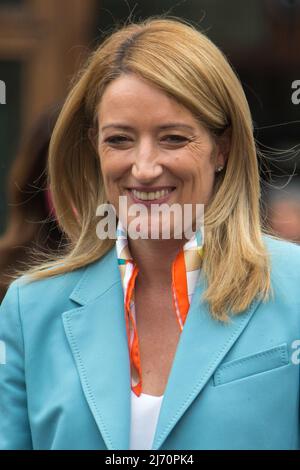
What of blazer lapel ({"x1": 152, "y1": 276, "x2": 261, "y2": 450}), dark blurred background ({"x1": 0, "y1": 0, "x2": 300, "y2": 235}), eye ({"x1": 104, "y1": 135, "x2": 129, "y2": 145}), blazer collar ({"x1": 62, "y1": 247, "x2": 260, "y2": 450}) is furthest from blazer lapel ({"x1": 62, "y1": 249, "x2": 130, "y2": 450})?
dark blurred background ({"x1": 0, "y1": 0, "x2": 300, "y2": 235})

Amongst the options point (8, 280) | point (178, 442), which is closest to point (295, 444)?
point (178, 442)

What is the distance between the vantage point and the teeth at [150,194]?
2043 mm

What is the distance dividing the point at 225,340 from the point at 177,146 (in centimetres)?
44

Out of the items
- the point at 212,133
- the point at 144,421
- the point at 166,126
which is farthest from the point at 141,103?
the point at 144,421

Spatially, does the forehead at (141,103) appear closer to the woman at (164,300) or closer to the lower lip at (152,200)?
the woman at (164,300)

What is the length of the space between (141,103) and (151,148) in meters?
0.10

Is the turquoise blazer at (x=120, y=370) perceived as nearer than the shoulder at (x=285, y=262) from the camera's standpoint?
Yes

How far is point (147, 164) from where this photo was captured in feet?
6.56

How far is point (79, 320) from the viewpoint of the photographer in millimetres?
2105

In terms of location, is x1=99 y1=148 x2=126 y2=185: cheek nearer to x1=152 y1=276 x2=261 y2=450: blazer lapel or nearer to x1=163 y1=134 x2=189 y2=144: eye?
x1=163 y1=134 x2=189 y2=144: eye

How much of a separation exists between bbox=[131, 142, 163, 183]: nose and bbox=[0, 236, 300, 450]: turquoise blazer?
276 millimetres

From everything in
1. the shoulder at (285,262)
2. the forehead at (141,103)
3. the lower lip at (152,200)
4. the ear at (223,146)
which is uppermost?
the forehead at (141,103)

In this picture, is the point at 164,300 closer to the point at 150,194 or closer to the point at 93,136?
the point at 150,194

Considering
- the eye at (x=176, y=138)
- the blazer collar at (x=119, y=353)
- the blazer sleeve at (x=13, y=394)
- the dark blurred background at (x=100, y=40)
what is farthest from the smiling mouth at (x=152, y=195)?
the dark blurred background at (x=100, y=40)
